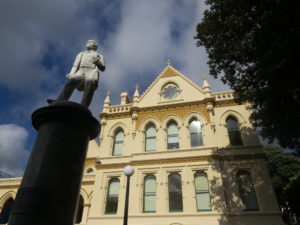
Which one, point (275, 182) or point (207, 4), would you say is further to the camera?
point (275, 182)

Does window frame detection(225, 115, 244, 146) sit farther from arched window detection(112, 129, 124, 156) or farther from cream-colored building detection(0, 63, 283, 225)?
arched window detection(112, 129, 124, 156)

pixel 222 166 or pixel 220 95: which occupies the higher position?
pixel 220 95

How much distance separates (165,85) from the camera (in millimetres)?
21734

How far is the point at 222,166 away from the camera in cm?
1662

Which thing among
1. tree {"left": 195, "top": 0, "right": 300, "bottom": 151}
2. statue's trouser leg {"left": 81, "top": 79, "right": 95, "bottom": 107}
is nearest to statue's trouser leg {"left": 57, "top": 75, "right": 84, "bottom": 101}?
statue's trouser leg {"left": 81, "top": 79, "right": 95, "bottom": 107}

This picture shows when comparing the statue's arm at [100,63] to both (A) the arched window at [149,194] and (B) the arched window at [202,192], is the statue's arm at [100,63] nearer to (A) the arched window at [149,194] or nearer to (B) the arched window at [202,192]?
(A) the arched window at [149,194]

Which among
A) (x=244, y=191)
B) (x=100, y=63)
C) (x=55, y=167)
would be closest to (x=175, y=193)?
(x=244, y=191)

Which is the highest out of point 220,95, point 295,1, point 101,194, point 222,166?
point 220,95

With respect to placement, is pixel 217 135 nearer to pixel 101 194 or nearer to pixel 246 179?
pixel 246 179

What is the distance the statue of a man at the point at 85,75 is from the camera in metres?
6.08

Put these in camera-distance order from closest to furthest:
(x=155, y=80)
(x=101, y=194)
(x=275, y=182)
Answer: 1. (x=101, y=194)
2. (x=155, y=80)
3. (x=275, y=182)

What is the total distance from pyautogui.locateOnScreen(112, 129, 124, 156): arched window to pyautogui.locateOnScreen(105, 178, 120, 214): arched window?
2437mm

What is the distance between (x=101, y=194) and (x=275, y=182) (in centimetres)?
2254

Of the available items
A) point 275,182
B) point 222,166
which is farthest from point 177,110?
point 275,182
